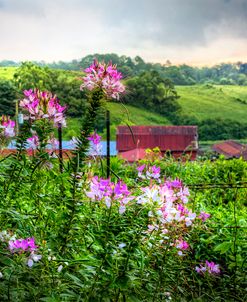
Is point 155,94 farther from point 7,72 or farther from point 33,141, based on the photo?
point 33,141

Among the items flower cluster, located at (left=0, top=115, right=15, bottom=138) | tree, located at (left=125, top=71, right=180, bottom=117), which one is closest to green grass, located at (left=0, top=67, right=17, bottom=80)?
tree, located at (left=125, top=71, right=180, bottom=117)

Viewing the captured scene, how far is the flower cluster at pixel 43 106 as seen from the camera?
72cm

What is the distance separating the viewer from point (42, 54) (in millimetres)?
16391

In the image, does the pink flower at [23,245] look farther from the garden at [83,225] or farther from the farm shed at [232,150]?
the farm shed at [232,150]

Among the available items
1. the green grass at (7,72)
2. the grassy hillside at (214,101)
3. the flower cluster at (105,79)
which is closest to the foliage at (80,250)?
the flower cluster at (105,79)

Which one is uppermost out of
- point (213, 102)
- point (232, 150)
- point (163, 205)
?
point (163, 205)

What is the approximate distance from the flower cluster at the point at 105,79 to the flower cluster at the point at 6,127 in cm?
18

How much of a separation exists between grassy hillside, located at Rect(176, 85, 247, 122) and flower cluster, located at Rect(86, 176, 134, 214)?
20.5 metres

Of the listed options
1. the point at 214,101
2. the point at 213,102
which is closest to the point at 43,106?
the point at 213,102

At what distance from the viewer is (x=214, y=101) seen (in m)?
23.3

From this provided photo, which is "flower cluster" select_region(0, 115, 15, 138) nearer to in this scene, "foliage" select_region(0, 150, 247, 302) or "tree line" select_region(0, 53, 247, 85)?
"foliage" select_region(0, 150, 247, 302)

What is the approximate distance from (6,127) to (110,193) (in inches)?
10.1

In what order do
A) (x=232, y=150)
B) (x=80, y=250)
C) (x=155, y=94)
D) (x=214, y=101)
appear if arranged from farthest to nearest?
(x=214, y=101), (x=155, y=94), (x=232, y=150), (x=80, y=250)

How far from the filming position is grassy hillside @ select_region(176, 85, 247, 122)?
21531 mm
